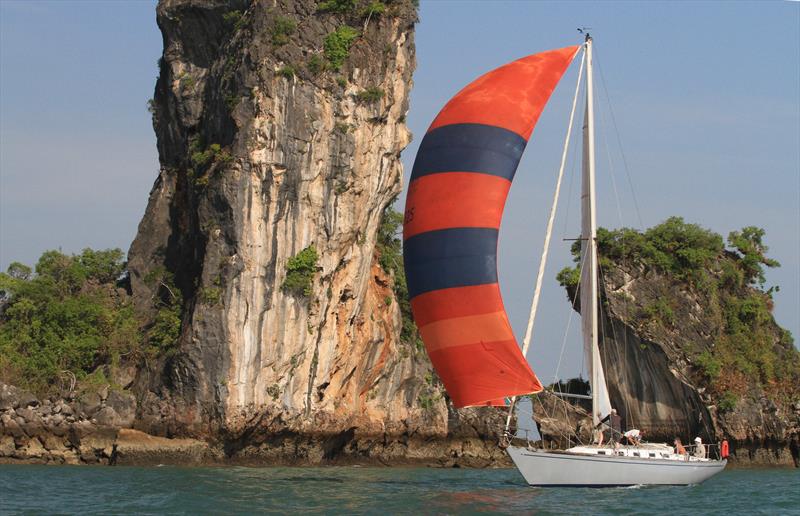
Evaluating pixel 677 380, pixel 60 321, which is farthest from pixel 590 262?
pixel 60 321

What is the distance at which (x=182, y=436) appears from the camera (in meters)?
27.7

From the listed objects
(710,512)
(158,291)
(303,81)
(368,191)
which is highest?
(303,81)

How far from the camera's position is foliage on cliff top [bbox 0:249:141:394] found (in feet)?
96.5

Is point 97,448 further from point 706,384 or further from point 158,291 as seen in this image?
point 706,384

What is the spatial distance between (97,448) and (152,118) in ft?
41.2

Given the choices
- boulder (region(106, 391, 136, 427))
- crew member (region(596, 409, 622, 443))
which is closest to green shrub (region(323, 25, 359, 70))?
boulder (region(106, 391, 136, 427))

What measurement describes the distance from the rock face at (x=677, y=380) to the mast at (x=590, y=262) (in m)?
13.4

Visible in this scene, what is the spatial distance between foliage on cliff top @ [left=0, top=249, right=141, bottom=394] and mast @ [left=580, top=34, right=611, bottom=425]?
→ 14.9 m

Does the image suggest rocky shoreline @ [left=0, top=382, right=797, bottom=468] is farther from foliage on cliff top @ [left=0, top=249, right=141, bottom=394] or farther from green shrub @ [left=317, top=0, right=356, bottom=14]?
green shrub @ [left=317, top=0, right=356, bottom=14]

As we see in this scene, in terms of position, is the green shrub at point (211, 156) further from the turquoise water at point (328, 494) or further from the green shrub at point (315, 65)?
the turquoise water at point (328, 494)

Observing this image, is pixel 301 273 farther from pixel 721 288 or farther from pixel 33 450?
pixel 721 288

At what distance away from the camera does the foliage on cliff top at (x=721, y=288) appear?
34.2m

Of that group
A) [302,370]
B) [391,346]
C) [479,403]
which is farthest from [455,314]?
[391,346]

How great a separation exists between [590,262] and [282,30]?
12.9 meters
